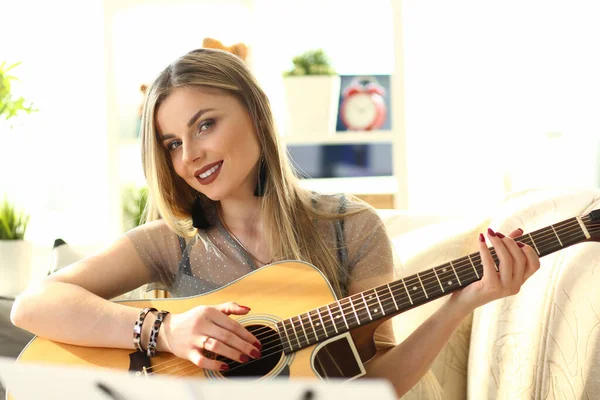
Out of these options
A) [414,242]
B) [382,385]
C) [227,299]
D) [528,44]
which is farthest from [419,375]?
[528,44]

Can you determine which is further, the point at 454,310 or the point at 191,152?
the point at 191,152

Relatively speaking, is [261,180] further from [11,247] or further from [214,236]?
[11,247]

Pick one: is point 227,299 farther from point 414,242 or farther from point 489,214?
point 489,214

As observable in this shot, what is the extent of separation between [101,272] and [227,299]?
0.98 feet

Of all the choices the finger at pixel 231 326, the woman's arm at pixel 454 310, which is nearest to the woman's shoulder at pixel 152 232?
the finger at pixel 231 326

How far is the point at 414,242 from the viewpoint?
6.18ft

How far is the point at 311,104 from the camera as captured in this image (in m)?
3.10

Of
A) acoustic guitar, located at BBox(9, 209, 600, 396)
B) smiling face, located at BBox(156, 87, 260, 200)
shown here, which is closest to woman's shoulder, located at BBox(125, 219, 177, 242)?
smiling face, located at BBox(156, 87, 260, 200)

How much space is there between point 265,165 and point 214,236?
19 cm

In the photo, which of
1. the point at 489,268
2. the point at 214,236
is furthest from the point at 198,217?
the point at 489,268

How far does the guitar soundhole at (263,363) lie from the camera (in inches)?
50.9

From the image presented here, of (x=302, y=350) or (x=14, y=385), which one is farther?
(x=302, y=350)

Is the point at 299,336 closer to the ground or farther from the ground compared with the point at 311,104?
closer to the ground

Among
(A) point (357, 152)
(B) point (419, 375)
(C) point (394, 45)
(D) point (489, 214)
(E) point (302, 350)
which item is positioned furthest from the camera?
(A) point (357, 152)
